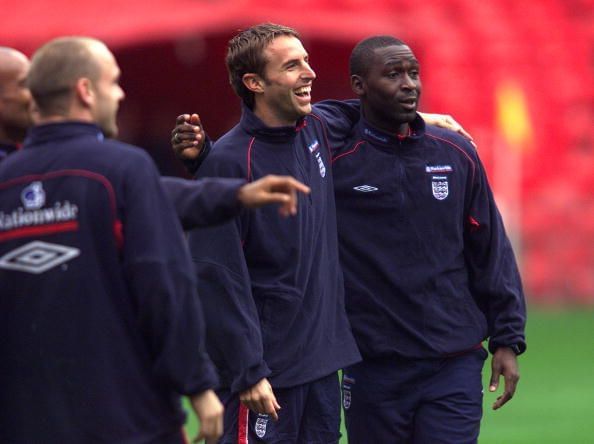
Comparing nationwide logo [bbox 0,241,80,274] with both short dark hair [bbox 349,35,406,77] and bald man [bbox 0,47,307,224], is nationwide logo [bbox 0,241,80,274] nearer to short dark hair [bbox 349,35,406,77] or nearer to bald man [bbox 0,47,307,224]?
bald man [bbox 0,47,307,224]

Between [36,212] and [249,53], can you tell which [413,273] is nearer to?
[249,53]

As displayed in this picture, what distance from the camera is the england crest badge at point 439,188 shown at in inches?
256

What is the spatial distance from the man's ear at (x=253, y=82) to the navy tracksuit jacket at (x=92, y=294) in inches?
65.1

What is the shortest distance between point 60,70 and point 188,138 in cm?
148

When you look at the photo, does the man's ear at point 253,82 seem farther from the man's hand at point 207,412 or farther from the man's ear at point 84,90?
the man's hand at point 207,412

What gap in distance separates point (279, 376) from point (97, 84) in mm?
1799

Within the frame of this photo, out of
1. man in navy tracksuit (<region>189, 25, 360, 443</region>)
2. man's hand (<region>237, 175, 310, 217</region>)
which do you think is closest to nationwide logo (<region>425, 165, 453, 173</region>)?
man in navy tracksuit (<region>189, 25, 360, 443</region>)

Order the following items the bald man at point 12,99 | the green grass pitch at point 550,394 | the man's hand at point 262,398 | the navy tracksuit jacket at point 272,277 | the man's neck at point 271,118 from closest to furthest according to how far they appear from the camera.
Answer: the bald man at point 12,99
the man's hand at point 262,398
the navy tracksuit jacket at point 272,277
the man's neck at point 271,118
the green grass pitch at point 550,394

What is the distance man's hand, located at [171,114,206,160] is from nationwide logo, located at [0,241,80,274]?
1552mm

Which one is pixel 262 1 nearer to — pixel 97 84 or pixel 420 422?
pixel 420 422

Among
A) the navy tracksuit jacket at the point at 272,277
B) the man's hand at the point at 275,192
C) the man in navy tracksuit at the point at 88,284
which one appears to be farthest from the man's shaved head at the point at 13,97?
the man's hand at the point at 275,192

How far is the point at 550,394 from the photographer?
482 inches

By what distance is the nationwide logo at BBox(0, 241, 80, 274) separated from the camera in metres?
4.64

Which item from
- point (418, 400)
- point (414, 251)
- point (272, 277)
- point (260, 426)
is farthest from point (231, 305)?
point (418, 400)
